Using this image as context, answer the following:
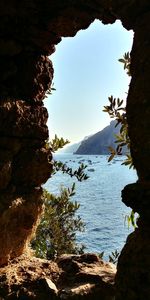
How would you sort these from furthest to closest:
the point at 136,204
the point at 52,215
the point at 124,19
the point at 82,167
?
Answer: the point at 52,215
the point at 82,167
the point at 124,19
the point at 136,204

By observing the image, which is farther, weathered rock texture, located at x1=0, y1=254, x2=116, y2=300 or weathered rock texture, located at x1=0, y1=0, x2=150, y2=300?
weathered rock texture, located at x1=0, y1=0, x2=150, y2=300

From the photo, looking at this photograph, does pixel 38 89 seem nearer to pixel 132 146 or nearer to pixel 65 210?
pixel 132 146

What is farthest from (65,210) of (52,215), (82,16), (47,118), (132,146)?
(132,146)

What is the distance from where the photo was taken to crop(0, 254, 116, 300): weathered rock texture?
5570 millimetres

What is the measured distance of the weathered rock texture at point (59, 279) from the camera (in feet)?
18.3

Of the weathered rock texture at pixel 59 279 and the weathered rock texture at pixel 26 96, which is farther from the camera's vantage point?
the weathered rock texture at pixel 26 96

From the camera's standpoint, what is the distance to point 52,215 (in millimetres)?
11031

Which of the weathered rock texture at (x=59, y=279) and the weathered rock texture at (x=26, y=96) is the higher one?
the weathered rock texture at (x=26, y=96)

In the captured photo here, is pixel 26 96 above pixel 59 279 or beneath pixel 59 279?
above

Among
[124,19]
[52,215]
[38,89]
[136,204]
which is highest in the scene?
[124,19]

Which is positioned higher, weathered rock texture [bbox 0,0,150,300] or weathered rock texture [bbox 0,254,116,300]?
weathered rock texture [bbox 0,0,150,300]

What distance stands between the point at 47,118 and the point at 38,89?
0.63m

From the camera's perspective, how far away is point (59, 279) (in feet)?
20.1

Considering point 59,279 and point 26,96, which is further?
point 26,96
